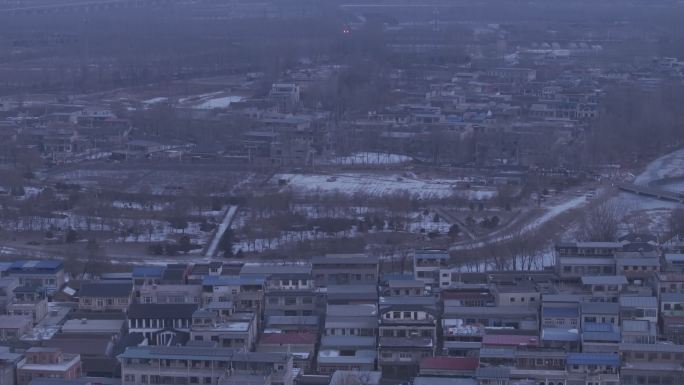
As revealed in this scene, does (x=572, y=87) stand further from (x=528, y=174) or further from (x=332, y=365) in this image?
(x=332, y=365)

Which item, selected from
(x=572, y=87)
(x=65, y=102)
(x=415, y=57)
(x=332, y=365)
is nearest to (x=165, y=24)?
(x=415, y=57)

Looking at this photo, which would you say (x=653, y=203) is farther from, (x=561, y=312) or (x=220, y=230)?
(x=561, y=312)

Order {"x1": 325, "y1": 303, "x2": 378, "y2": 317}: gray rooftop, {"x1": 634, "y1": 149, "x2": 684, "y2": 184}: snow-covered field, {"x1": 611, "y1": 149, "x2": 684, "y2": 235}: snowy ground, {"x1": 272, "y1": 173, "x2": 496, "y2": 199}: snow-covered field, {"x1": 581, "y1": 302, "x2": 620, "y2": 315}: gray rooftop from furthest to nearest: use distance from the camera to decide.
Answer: {"x1": 634, "y1": 149, "x2": 684, "y2": 184}: snow-covered field < {"x1": 272, "y1": 173, "x2": 496, "y2": 199}: snow-covered field < {"x1": 611, "y1": 149, "x2": 684, "y2": 235}: snowy ground < {"x1": 325, "y1": 303, "x2": 378, "y2": 317}: gray rooftop < {"x1": 581, "y1": 302, "x2": 620, "y2": 315}: gray rooftop

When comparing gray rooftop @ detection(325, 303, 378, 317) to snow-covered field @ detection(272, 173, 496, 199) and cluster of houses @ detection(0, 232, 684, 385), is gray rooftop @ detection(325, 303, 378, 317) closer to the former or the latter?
cluster of houses @ detection(0, 232, 684, 385)

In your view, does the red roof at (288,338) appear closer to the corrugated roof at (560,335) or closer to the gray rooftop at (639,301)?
the corrugated roof at (560,335)

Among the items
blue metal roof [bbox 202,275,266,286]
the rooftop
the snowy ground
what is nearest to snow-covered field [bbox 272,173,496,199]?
the snowy ground

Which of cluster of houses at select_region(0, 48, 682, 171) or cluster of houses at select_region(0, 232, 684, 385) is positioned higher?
cluster of houses at select_region(0, 232, 684, 385)
